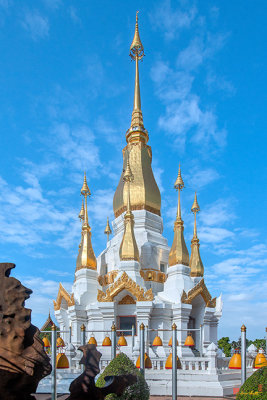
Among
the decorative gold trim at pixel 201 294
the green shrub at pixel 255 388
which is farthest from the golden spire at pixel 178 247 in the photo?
the green shrub at pixel 255 388

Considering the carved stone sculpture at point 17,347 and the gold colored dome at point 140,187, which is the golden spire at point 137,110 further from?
the carved stone sculpture at point 17,347

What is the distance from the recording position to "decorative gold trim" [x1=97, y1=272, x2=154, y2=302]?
2302 centimetres

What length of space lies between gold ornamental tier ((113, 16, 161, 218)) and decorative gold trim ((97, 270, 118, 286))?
17.6 feet

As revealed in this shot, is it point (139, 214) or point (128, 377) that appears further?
point (139, 214)

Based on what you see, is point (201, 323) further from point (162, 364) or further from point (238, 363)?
point (238, 363)

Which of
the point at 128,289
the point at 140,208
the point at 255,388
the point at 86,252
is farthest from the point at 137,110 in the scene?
the point at 255,388

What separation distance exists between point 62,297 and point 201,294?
34.4 feet

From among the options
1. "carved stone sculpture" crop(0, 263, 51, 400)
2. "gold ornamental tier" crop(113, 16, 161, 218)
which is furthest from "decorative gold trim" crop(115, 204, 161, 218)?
"carved stone sculpture" crop(0, 263, 51, 400)

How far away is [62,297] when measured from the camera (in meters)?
28.9

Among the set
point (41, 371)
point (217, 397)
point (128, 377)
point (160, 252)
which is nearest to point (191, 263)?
point (160, 252)

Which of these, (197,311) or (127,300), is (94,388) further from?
(197,311)

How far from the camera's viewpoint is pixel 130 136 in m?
32.8

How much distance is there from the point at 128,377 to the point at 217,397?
10591mm

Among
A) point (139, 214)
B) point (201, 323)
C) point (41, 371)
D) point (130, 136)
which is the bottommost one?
point (201, 323)
